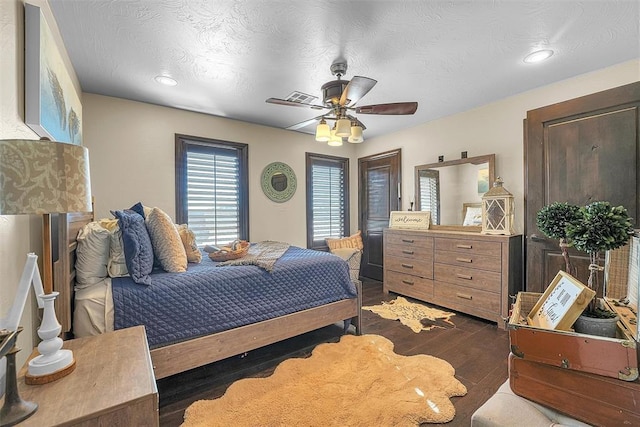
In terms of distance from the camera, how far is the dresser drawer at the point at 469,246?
285cm

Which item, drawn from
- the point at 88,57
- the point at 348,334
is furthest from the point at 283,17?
the point at 348,334

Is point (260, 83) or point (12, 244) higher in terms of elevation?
point (260, 83)

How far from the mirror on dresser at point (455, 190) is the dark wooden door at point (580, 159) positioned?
3.21ft

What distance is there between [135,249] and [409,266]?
10.1 feet

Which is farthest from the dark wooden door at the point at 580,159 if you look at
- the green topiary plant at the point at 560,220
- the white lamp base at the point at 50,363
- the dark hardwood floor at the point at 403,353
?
the white lamp base at the point at 50,363

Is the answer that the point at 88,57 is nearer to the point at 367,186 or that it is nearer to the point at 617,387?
the point at 617,387

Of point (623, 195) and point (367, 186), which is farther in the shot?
point (367, 186)

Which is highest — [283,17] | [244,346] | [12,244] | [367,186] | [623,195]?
[283,17]

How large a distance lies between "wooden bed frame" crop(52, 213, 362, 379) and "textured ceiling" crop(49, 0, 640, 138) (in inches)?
52.0

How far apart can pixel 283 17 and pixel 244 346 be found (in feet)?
7.44

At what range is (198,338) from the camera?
1.84 m

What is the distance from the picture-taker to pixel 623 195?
1.99m

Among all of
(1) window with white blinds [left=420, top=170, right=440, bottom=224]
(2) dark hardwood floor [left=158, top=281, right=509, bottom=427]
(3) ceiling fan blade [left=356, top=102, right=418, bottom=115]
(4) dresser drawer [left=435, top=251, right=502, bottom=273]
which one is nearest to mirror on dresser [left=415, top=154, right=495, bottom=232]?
(1) window with white blinds [left=420, top=170, right=440, bottom=224]

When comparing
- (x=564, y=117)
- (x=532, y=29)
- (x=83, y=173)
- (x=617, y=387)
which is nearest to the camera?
(x=617, y=387)
